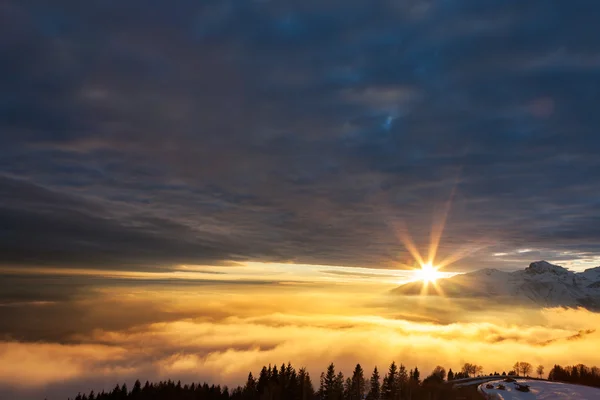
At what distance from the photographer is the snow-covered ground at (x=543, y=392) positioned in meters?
Answer: 145

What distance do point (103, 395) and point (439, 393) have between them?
11204 cm

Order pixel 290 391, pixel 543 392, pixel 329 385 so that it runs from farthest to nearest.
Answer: pixel 543 392
pixel 329 385
pixel 290 391

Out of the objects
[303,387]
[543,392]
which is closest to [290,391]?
[303,387]

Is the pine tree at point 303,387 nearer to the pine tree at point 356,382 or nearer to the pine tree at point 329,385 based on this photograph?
the pine tree at point 329,385

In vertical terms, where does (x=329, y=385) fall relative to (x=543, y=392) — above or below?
above

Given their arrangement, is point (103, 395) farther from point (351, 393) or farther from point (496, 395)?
point (496, 395)

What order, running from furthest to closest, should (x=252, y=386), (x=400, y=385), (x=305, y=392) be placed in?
(x=400, y=385)
(x=252, y=386)
(x=305, y=392)

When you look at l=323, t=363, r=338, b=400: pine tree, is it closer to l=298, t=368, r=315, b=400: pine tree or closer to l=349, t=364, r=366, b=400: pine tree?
l=298, t=368, r=315, b=400: pine tree


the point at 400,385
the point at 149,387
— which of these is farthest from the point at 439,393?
the point at 149,387

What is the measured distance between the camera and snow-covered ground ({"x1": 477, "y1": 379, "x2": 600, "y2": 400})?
144850 mm

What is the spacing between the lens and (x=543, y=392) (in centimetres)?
15238

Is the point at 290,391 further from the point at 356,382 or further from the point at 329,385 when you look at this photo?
the point at 356,382

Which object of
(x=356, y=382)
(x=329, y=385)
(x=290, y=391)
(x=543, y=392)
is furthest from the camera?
(x=543, y=392)

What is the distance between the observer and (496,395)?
146375 mm
